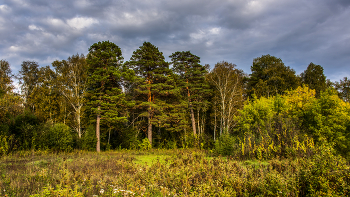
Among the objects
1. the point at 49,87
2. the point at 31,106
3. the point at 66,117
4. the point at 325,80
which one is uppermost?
the point at 325,80

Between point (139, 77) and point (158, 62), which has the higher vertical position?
point (158, 62)

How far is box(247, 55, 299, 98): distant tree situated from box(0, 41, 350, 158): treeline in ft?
0.94

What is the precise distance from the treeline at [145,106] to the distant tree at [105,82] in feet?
0.35

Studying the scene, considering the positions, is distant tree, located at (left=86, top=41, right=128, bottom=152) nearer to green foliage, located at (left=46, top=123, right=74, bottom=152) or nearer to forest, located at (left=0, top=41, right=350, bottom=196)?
forest, located at (left=0, top=41, right=350, bottom=196)

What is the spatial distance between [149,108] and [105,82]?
→ 5.72 metres

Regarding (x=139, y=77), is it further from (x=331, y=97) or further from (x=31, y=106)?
(x=331, y=97)

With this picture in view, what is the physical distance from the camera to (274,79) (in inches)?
1208

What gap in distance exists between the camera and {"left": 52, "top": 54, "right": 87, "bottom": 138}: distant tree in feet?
69.4

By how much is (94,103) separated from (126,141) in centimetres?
644

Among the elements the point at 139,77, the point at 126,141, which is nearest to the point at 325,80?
the point at 139,77

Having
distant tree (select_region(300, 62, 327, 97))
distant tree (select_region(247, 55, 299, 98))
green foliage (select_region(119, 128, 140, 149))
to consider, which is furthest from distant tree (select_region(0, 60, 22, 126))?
distant tree (select_region(300, 62, 327, 97))

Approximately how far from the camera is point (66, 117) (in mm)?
23812

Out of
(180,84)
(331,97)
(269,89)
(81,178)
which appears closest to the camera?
(81,178)

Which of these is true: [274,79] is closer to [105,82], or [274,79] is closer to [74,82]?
[105,82]
